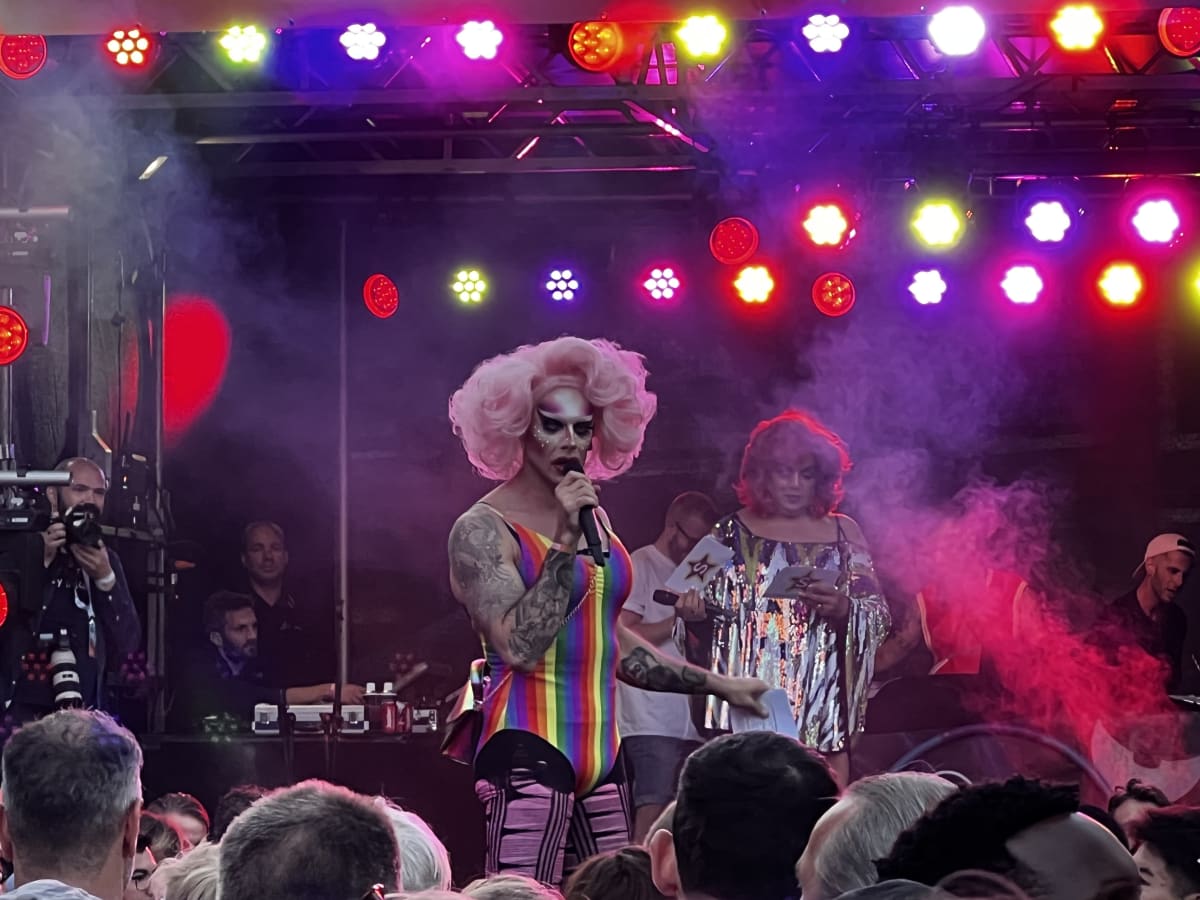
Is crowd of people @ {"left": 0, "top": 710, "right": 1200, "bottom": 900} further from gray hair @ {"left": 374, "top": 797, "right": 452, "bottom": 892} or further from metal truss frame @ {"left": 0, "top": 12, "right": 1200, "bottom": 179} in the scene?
metal truss frame @ {"left": 0, "top": 12, "right": 1200, "bottom": 179}

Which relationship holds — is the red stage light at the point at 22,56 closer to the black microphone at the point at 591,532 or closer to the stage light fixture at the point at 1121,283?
the black microphone at the point at 591,532

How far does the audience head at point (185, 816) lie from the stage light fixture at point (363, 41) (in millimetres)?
4091

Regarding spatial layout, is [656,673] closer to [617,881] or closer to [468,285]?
[617,881]

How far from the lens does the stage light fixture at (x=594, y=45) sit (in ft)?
24.5

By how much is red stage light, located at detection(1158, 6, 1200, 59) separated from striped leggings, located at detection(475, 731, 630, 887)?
505 cm

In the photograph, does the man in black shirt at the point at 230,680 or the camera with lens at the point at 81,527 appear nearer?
the camera with lens at the point at 81,527

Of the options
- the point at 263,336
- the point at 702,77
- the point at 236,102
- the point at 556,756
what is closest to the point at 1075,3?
the point at 556,756

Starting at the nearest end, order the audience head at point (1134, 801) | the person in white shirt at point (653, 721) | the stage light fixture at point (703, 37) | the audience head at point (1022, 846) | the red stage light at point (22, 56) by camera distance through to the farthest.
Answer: the audience head at point (1022, 846), the audience head at point (1134, 801), the red stage light at point (22, 56), the stage light fixture at point (703, 37), the person in white shirt at point (653, 721)

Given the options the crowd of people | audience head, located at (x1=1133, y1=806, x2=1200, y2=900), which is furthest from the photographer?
audience head, located at (x1=1133, y1=806, x2=1200, y2=900)

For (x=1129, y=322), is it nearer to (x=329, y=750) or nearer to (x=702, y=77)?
(x=702, y=77)

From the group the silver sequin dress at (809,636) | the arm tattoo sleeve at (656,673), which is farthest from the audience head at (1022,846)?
the silver sequin dress at (809,636)

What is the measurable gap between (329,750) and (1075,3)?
19.7 ft

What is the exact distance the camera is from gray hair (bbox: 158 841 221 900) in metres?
2.44

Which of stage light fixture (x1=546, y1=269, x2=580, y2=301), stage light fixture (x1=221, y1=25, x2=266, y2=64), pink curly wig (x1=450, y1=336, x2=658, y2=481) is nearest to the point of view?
pink curly wig (x1=450, y1=336, x2=658, y2=481)
